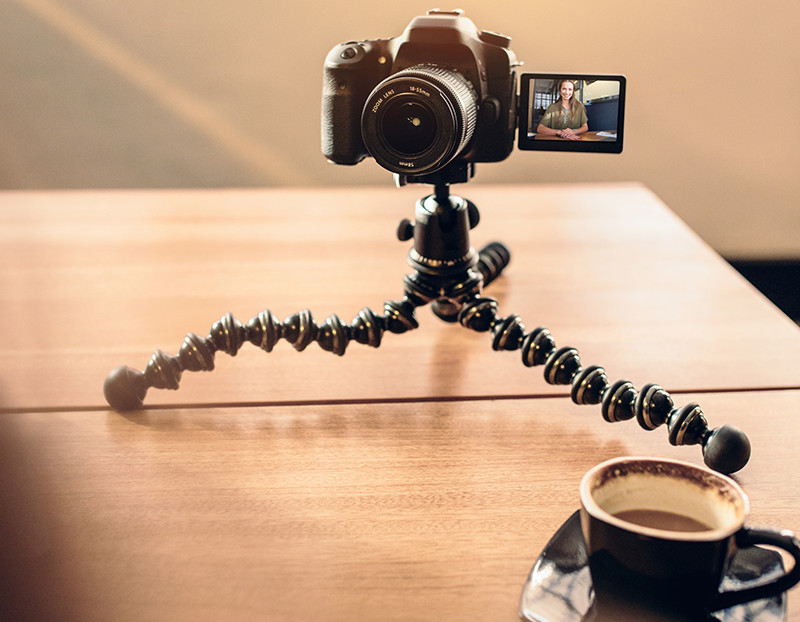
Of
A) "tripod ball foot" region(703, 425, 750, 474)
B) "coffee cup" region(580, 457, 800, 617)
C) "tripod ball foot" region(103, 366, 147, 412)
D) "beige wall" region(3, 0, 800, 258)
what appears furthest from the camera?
"beige wall" region(3, 0, 800, 258)

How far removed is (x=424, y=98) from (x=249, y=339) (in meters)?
0.27

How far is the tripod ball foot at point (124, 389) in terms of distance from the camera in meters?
0.66

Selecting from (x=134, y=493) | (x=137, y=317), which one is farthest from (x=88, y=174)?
(x=134, y=493)

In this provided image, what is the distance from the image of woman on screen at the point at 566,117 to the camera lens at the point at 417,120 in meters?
0.08

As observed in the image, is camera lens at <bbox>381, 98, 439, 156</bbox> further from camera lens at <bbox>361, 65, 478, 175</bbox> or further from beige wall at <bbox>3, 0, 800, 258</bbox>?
beige wall at <bbox>3, 0, 800, 258</bbox>

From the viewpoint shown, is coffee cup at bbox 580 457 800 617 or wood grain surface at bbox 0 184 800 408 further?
wood grain surface at bbox 0 184 800 408

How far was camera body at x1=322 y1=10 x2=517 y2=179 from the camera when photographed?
2.17ft

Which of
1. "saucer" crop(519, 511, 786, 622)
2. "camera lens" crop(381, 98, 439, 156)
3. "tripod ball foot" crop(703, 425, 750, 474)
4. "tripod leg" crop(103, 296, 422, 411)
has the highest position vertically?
"camera lens" crop(381, 98, 439, 156)

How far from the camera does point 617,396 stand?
2.05ft

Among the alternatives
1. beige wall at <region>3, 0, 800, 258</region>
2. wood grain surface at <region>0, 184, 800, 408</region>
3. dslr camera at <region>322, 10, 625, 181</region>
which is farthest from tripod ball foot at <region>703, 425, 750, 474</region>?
beige wall at <region>3, 0, 800, 258</region>

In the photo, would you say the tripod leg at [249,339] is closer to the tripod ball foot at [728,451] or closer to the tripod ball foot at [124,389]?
the tripod ball foot at [124,389]

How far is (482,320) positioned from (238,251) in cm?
41

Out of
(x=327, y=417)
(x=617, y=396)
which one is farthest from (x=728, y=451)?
(x=327, y=417)

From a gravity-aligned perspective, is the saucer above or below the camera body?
below
